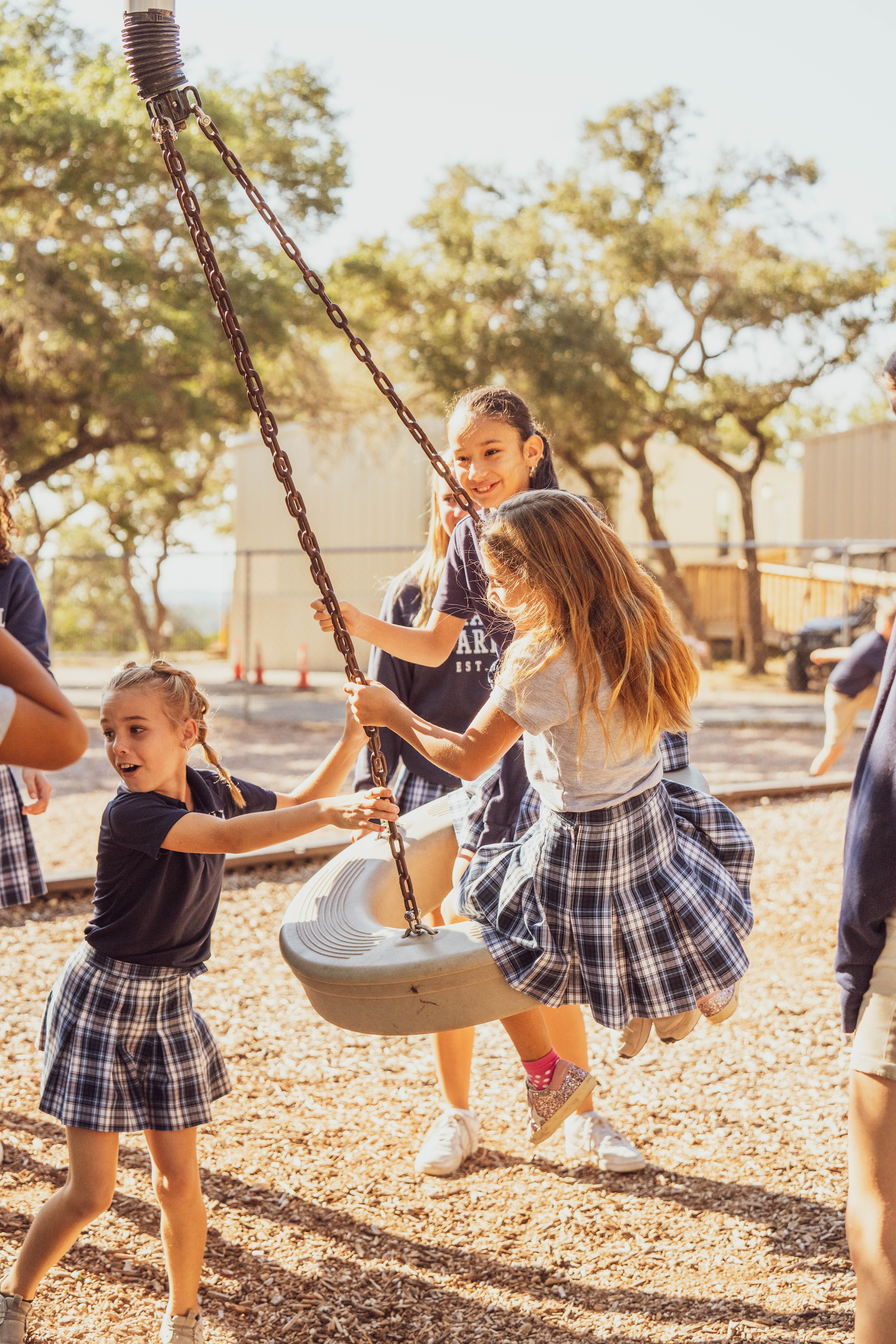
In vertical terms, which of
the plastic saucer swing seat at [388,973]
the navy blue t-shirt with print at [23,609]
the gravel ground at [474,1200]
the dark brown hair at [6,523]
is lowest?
the gravel ground at [474,1200]

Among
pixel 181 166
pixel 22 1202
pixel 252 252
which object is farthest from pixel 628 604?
pixel 252 252

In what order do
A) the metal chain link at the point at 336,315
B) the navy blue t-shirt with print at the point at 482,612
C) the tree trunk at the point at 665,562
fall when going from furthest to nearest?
the tree trunk at the point at 665,562, the navy blue t-shirt with print at the point at 482,612, the metal chain link at the point at 336,315

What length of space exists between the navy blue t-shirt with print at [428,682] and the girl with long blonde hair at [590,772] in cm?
78

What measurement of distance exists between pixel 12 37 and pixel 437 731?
612 inches

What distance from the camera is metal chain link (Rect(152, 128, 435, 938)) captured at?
2189mm

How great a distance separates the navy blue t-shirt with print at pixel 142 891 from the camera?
2199 millimetres

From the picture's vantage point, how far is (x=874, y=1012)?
5.66ft

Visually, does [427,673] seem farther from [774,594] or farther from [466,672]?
[774,594]

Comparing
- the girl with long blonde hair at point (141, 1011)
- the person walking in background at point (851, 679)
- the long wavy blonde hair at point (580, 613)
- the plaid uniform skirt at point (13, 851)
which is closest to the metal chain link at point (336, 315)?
the long wavy blonde hair at point (580, 613)

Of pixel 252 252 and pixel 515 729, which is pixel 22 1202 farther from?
pixel 252 252

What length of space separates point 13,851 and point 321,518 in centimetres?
1846

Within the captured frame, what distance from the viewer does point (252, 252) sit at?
16094 mm

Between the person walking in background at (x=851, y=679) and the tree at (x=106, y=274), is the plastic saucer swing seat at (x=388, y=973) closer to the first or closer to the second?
the person walking in background at (x=851, y=679)

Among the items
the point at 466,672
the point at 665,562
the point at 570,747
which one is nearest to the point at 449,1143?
the point at 466,672
